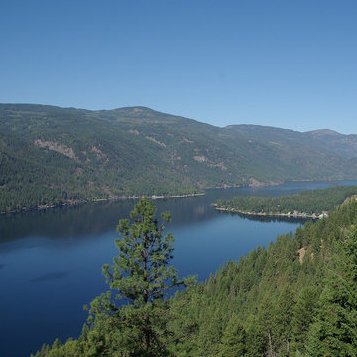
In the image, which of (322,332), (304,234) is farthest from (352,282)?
(304,234)

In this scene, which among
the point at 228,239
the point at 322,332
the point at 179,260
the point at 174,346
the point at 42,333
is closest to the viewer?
the point at 174,346

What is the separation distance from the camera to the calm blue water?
259 feet

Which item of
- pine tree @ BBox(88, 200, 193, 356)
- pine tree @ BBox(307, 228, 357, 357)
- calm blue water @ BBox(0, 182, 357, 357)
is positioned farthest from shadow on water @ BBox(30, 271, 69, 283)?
pine tree @ BBox(307, 228, 357, 357)

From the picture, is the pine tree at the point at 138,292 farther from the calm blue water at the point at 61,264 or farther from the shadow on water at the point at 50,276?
the shadow on water at the point at 50,276

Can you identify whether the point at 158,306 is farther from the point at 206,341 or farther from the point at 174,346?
the point at 206,341

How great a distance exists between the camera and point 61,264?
411 ft

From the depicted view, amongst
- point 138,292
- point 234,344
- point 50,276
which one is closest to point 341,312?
point 138,292

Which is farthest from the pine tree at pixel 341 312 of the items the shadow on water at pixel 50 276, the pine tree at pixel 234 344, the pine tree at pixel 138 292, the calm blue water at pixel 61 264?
the shadow on water at pixel 50 276

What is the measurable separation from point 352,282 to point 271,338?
28584 millimetres

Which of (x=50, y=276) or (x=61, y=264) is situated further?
(x=61, y=264)

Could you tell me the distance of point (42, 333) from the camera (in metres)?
75.6

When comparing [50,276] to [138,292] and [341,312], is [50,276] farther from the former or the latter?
[341,312]

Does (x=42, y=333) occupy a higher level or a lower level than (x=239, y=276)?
lower

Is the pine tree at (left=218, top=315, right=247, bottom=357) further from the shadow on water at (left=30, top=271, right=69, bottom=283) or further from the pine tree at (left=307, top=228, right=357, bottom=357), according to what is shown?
the shadow on water at (left=30, top=271, right=69, bottom=283)
